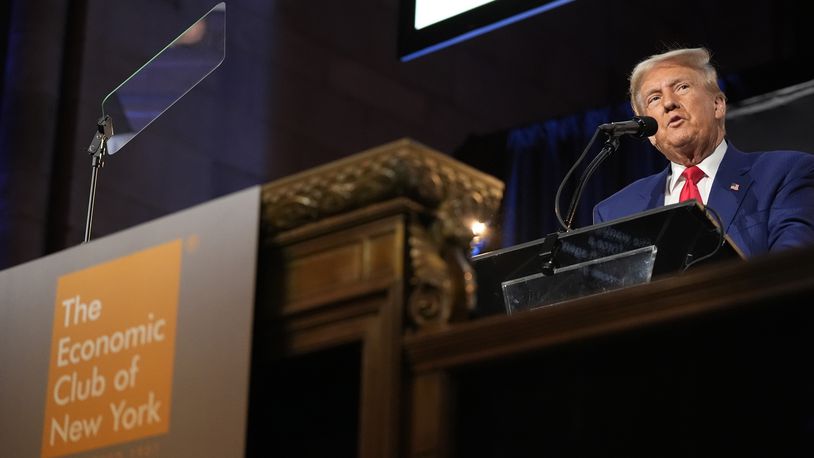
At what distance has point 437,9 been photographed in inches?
190

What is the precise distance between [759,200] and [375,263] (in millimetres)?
1845

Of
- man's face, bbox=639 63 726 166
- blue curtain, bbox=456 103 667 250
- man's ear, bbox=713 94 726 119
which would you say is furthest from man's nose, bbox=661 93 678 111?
blue curtain, bbox=456 103 667 250

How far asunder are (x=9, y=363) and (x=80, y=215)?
2877mm

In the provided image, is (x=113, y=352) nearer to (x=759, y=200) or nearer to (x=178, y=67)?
(x=178, y=67)

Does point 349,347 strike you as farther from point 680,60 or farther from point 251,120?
point 251,120

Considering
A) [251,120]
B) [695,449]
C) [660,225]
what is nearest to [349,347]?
[695,449]

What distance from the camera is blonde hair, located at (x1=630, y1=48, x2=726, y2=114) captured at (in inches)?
144

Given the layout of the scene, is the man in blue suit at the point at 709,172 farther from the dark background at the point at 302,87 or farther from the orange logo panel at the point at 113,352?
the dark background at the point at 302,87

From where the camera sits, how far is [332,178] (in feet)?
5.36

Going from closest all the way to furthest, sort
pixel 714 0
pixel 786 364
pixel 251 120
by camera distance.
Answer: pixel 786 364 → pixel 251 120 → pixel 714 0

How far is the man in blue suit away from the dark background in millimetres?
2164

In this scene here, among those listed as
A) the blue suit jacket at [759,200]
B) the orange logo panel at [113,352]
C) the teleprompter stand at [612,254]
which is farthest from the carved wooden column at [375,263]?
the blue suit jacket at [759,200]

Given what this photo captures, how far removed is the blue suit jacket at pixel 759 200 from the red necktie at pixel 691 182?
0.06m

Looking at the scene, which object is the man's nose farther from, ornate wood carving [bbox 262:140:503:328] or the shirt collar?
ornate wood carving [bbox 262:140:503:328]
